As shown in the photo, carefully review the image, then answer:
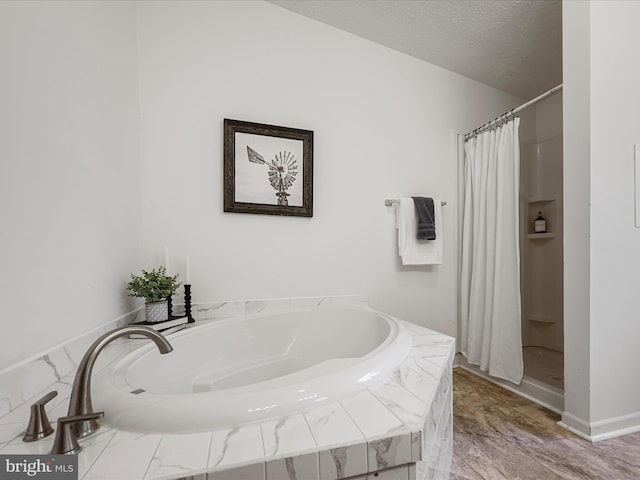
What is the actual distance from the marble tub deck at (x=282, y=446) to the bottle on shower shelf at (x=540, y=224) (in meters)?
2.57

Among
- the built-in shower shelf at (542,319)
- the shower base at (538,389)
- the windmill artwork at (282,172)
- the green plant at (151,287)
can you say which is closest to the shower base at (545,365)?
the shower base at (538,389)

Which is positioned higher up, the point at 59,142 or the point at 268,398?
the point at 59,142

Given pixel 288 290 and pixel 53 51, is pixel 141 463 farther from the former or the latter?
pixel 288 290

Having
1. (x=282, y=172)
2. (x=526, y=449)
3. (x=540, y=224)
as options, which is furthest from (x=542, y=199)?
(x=282, y=172)

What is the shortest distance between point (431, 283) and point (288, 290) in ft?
3.87

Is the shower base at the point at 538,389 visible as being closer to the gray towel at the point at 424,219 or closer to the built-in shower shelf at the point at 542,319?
the built-in shower shelf at the point at 542,319

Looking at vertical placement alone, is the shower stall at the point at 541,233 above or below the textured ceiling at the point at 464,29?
below

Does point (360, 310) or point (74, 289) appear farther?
point (360, 310)

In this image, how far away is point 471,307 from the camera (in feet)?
7.29

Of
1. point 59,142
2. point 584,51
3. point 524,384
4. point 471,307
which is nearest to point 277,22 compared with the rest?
point 59,142

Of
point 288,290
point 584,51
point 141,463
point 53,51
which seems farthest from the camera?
point 288,290

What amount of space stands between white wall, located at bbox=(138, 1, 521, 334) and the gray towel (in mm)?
166

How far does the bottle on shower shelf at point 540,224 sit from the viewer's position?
2.60 meters
